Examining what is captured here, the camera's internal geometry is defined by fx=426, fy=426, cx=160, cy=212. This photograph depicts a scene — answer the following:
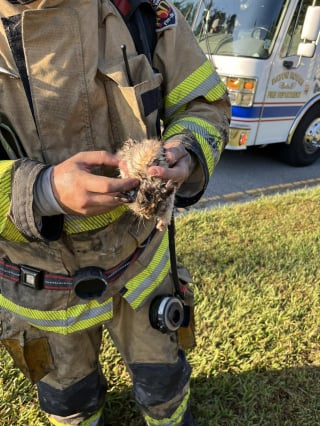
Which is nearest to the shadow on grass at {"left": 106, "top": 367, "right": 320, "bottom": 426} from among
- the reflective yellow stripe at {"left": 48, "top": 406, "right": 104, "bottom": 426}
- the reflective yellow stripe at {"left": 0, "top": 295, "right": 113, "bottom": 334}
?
the reflective yellow stripe at {"left": 48, "top": 406, "right": 104, "bottom": 426}

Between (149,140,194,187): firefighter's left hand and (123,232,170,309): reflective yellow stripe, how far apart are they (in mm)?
413

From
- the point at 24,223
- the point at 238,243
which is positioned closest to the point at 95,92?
the point at 24,223

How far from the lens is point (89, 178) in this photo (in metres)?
0.90

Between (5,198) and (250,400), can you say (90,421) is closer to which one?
(250,400)

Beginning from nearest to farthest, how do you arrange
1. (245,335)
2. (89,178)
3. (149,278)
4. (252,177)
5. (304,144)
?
(89,178) < (149,278) < (245,335) < (252,177) < (304,144)

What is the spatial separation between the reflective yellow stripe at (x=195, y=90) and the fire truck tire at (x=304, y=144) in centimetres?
473

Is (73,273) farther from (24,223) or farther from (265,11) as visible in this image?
(265,11)

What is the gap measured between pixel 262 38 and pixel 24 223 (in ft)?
15.3

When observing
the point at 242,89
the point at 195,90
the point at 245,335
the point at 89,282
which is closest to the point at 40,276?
the point at 89,282

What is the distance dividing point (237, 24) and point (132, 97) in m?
4.49

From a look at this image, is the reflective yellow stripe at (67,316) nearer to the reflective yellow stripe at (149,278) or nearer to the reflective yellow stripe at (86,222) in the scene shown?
the reflective yellow stripe at (149,278)

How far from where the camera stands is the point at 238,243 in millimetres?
3332

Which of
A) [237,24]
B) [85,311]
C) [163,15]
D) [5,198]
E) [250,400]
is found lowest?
[250,400]

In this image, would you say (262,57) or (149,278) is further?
(262,57)
